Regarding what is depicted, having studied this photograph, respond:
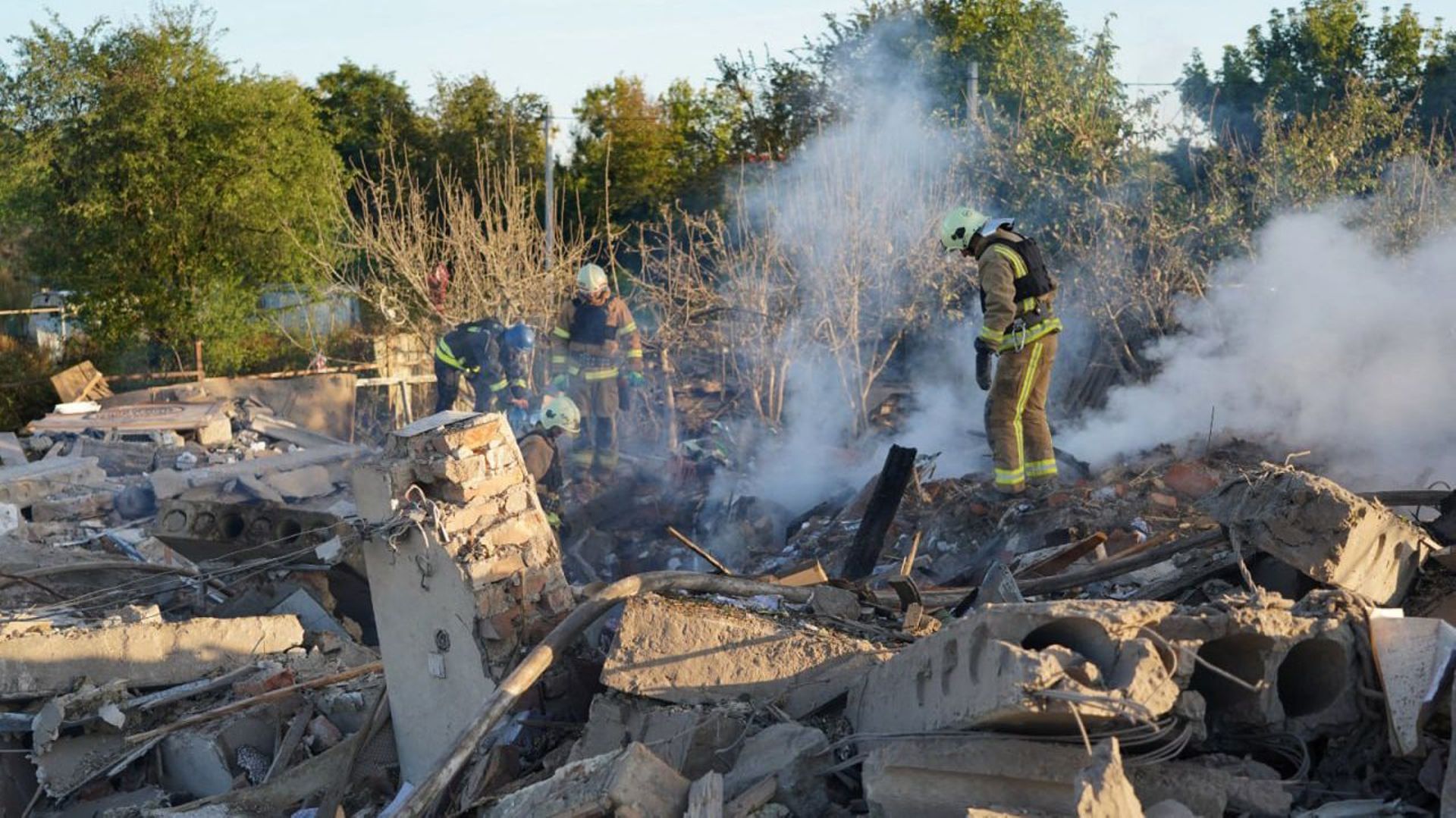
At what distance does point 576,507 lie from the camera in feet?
35.0

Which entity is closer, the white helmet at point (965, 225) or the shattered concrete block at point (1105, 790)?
the shattered concrete block at point (1105, 790)

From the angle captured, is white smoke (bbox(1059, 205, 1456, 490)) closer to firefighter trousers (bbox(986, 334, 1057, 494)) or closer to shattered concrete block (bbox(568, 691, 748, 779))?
firefighter trousers (bbox(986, 334, 1057, 494))

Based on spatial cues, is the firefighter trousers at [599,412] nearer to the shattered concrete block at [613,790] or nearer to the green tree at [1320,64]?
the shattered concrete block at [613,790]

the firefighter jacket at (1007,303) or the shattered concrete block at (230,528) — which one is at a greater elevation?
the firefighter jacket at (1007,303)

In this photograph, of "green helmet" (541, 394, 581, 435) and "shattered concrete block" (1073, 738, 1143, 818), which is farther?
"green helmet" (541, 394, 581, 435)

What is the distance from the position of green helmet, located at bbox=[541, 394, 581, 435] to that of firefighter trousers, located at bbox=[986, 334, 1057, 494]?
10.1ft

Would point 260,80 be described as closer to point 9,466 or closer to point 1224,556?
point 9,466

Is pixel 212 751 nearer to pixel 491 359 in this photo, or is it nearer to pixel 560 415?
pixel 560 415

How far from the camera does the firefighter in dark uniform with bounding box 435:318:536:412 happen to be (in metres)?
11.1

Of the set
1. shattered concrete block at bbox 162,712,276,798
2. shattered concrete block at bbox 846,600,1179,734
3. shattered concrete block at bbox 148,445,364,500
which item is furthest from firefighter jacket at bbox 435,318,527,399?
shattered concrete block at bbox 846,600,1179,734

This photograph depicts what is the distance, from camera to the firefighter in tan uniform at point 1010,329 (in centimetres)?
814

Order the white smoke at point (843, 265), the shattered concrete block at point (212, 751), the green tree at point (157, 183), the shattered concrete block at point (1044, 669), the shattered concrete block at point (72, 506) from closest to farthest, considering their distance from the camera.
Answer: the shattered concrete block at point (1044, 669) → the shattered concrete block at point (212, 751) → the shattered concrete block at point (72, 506) → the white smoke at point (843, 265) → the green tree at point (157, 183)

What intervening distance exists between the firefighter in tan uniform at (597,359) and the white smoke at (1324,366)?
151 inches

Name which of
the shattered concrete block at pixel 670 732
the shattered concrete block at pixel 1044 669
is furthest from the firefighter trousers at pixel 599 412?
the shattered concrete block at pixel 1044 669
